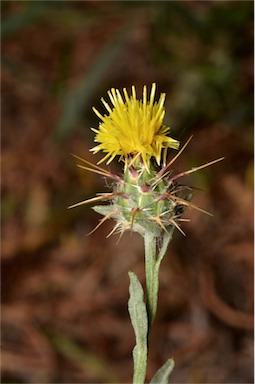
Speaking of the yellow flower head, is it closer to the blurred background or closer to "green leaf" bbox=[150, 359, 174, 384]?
"green leaf" bbox=[150, 359, 174, 384]

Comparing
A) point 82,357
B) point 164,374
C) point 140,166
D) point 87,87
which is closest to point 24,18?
point 87,87

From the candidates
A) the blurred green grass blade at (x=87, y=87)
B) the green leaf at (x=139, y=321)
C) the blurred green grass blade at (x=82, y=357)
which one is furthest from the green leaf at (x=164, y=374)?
the blurred green grass blade at (x=87, y=87)

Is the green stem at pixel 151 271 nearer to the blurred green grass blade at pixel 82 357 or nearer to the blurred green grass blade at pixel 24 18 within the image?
the blurred green grass blade at pixel 82 357

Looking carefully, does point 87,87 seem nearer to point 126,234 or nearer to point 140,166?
point 126,234

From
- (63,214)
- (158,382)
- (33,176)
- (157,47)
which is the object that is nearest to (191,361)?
(63,214)

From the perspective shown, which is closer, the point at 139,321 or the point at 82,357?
the point at 139,321
